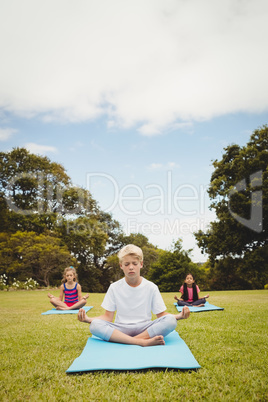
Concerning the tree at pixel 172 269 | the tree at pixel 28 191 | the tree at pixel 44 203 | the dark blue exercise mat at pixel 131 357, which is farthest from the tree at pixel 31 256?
the dark blue exercise mat at pixel 131 357

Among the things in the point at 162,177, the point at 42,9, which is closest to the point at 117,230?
the point at 162,177

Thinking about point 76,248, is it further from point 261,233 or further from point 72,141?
point 261,233

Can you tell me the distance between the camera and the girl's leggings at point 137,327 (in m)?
3.06

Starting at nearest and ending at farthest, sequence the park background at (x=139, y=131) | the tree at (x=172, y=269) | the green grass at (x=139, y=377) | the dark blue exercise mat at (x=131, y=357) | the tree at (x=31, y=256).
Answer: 1. the green grass at (x=139, y=377)
2. the dark blue exercise mat at (x=131, y=357)
3. the park background at (x=139, y=131)
4. the tree at (x=31, y=256)
5. the tree at (x=172, y=269)

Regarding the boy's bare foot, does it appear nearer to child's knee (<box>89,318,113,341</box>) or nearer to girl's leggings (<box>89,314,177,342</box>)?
girl's leggings (<box>89,314,177,342</box>)

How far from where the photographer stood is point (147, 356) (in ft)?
8.50

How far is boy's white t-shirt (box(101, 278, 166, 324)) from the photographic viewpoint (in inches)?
131

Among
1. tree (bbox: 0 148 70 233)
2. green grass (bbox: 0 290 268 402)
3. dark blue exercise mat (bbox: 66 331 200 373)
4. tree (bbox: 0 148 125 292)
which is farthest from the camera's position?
tree (bbox: 0 148 125 292)

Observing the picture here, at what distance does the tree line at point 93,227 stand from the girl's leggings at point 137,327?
49.3 ft

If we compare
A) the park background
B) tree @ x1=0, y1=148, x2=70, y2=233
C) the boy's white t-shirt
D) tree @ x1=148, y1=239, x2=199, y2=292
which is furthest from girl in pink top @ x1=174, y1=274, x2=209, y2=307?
tree @ x1=0, y1=148, x2=70, y2=233

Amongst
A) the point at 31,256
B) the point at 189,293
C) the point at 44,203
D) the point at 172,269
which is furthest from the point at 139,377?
the point at 44,203

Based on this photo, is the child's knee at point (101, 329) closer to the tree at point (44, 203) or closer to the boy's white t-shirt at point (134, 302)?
the boy's white t-shirt at point (134, 302)

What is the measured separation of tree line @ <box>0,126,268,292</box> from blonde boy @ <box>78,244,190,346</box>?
1486cm

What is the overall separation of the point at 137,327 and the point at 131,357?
27.5 inches
